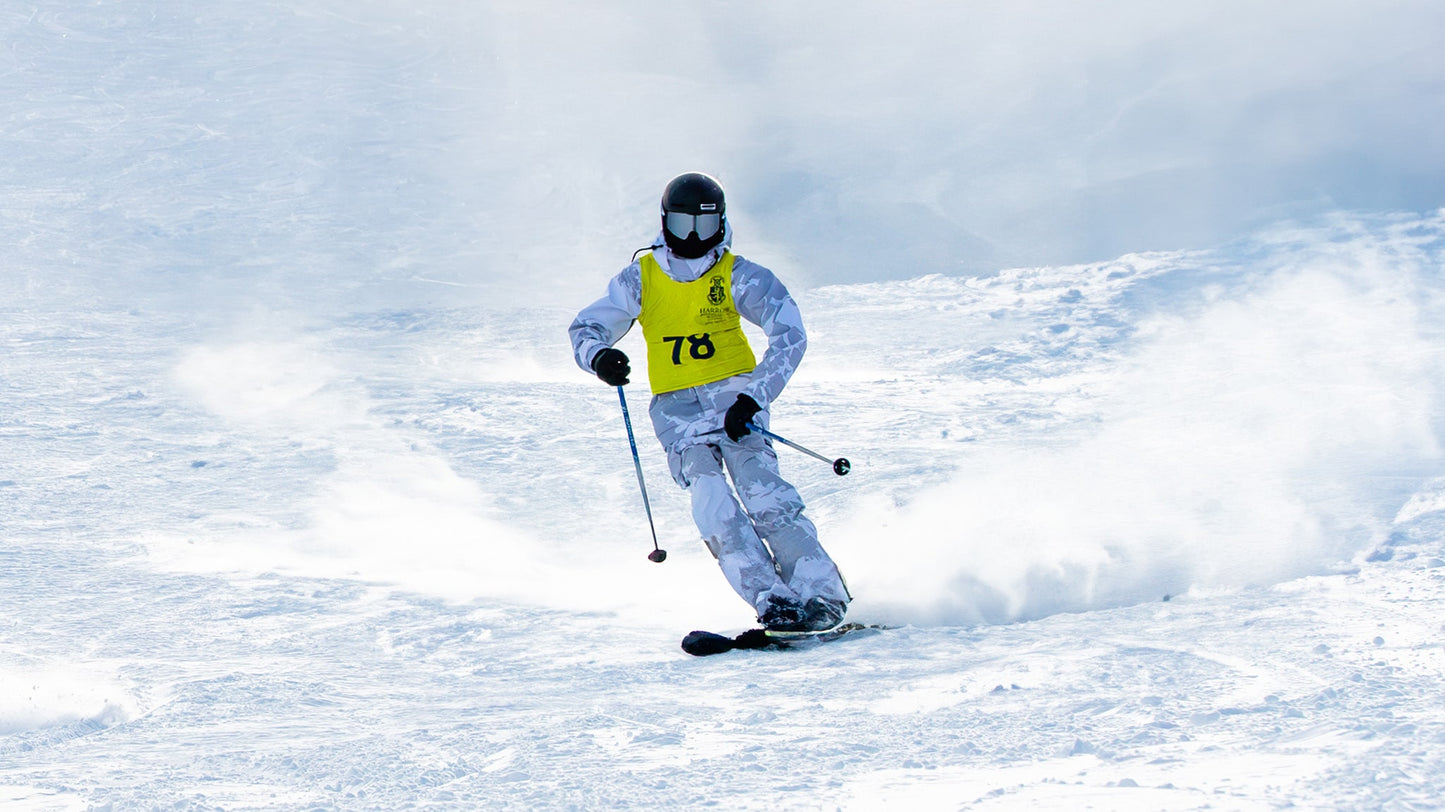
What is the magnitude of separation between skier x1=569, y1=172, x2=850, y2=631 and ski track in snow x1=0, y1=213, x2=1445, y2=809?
399mm

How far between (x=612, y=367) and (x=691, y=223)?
0.58 metres

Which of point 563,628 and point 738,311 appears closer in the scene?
point 563,628

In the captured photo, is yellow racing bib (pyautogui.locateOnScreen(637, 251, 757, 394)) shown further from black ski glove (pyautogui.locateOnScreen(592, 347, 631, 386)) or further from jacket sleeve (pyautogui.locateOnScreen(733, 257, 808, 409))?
black ski glove (pyautogui.locateOnScreen(592, 347, 631, 386))

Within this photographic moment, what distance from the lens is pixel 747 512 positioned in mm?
4785

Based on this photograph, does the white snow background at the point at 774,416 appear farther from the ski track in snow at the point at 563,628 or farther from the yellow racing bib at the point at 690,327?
the yellow racing bib at the point at 690,327

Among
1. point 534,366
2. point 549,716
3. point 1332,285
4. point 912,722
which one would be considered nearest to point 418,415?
point 534,366

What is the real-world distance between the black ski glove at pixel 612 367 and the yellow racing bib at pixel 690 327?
8.2 inches

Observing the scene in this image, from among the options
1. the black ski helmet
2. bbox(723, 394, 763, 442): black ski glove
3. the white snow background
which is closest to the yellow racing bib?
the black ski helmet

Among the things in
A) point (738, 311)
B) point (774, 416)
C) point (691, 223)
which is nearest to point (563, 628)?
point (738, 311)

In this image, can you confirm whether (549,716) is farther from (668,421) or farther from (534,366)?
(534,366)

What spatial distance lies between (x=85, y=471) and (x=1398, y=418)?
686cm

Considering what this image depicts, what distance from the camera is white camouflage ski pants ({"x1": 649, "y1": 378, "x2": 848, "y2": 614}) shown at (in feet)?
14.8

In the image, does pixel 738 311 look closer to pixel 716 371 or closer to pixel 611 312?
pixel 716 371

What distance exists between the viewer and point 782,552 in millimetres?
4617
